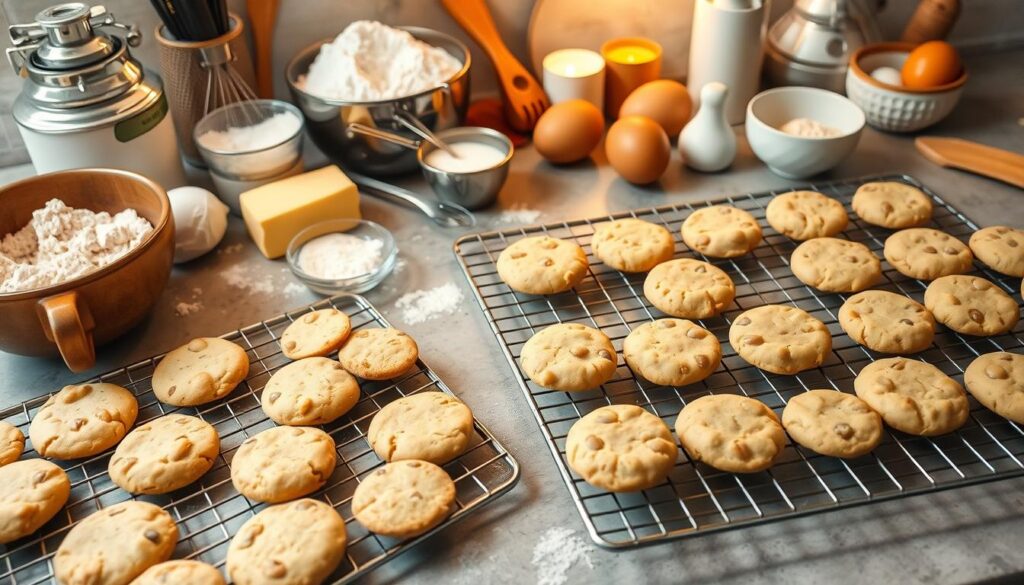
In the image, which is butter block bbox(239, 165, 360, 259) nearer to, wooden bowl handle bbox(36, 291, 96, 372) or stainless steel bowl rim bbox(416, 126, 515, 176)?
stainless steel bowl rim bbox(416, 126, 515, 176)

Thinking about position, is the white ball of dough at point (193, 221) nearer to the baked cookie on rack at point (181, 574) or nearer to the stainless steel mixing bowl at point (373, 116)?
the stainless steel mixing bowl at point (373, 116)

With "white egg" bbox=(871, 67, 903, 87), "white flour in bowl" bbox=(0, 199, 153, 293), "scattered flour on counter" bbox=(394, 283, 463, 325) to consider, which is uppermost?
"white flour in bowl" bbox=(0, 199, 153, 293)

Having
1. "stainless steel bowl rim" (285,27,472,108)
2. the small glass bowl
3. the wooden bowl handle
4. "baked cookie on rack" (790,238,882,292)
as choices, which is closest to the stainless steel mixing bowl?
"stainless steel bowl rim" (285,27,472,108)

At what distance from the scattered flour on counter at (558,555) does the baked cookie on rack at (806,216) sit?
69 centimetres

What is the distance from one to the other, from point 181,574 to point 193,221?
681 mm

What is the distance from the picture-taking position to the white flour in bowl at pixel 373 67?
58.3 inches

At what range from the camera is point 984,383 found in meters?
1.04

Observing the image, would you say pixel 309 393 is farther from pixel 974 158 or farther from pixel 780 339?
pixel 974 158

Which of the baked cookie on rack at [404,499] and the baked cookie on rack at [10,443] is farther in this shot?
the baked cookie on rack at [10,443]

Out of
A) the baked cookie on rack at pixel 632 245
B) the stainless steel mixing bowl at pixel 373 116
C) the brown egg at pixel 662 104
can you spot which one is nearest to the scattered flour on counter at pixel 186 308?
the stainless steel mixing bowl at pixel 373 116

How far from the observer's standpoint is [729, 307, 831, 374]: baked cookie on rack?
1.09 meters

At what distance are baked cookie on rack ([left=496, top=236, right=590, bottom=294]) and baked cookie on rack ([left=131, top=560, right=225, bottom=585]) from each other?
1.96ft

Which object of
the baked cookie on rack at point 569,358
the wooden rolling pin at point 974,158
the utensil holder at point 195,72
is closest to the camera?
the baked cookie on rack at point 569,358

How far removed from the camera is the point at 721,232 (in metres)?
1.33
